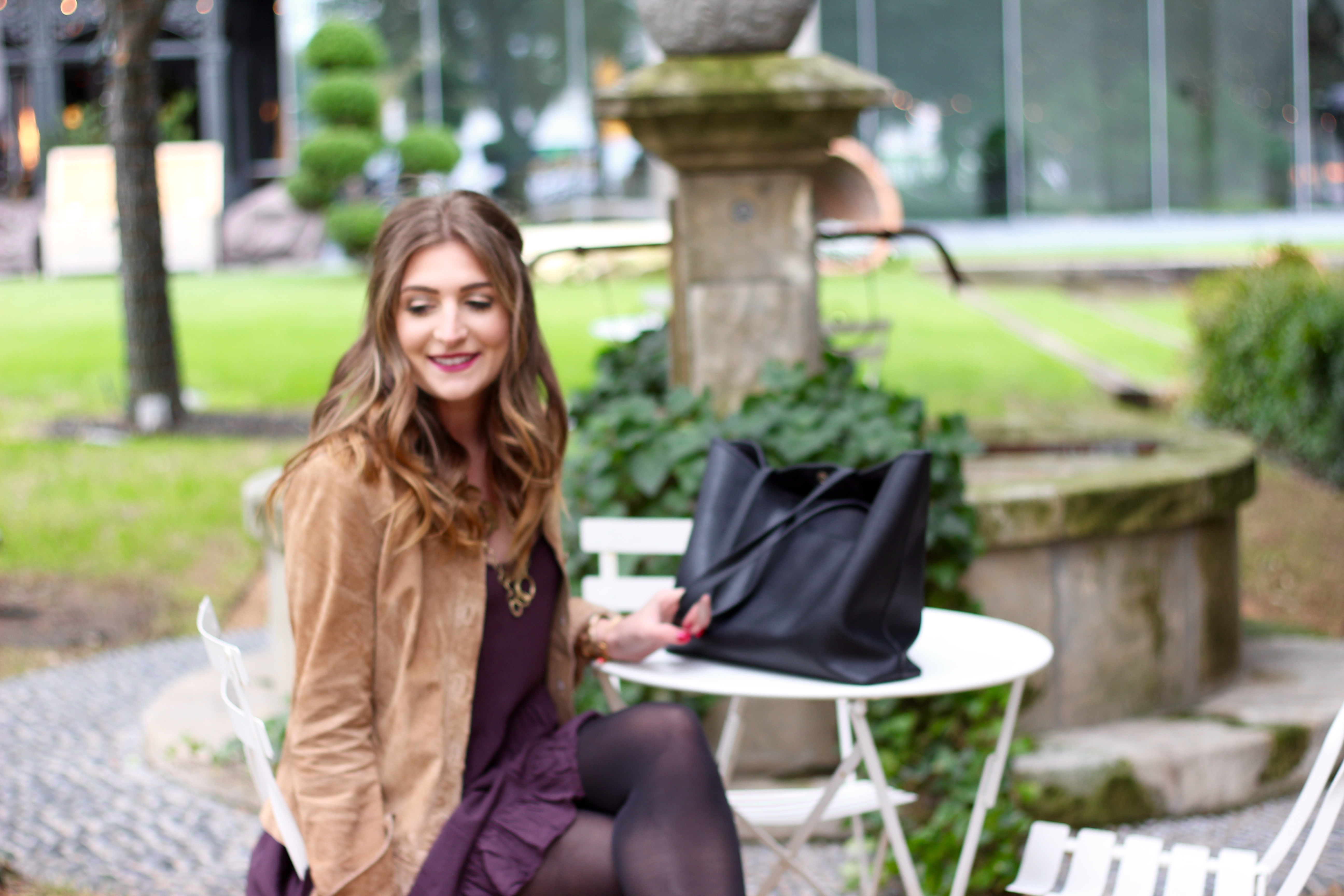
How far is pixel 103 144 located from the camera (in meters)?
18.8

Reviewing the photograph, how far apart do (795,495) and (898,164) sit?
A: 1618cm

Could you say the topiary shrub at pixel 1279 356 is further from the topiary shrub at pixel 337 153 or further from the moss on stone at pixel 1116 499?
the topiary shrub at pixel 337 153

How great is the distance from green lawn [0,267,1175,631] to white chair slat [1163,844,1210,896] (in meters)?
2.67

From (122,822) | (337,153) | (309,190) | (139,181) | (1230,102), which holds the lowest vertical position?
(122,822)

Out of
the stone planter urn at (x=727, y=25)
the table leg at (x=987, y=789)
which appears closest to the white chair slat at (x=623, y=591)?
the table leg at (x=987, y=789)

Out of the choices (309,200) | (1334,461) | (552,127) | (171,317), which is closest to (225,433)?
(171,317)

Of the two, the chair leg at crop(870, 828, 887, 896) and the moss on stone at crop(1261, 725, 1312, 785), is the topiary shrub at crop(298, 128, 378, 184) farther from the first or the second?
the chair leg at crop(870, 828, 887, 896)

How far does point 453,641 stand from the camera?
2.17 metres

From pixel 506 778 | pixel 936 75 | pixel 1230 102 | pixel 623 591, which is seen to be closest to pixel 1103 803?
pixel 623 591

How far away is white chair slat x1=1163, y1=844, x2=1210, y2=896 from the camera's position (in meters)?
2.30

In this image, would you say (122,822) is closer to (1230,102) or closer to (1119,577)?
(1119,577)

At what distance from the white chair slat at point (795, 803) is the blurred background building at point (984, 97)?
15.0 meters

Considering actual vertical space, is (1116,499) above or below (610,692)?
above

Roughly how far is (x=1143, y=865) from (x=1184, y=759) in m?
1.33
